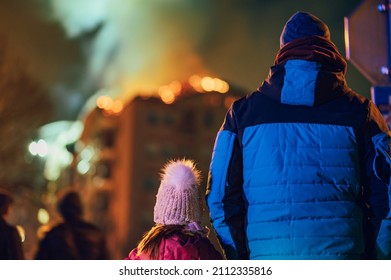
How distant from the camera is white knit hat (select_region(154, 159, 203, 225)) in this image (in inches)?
123

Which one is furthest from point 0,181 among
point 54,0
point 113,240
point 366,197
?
point 113,240

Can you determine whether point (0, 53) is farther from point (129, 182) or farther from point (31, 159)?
point (129, 182)

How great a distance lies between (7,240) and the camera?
4922 mm

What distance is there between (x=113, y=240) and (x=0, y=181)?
1393 inches

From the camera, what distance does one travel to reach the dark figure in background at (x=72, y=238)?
5.54m

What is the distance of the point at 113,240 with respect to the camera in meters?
49.6

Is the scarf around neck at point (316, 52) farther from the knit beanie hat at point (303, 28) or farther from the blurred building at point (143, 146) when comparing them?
the blurred building at point (143, 146)

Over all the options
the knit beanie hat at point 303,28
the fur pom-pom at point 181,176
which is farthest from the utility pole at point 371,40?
the fur pom-pom at point 181,176

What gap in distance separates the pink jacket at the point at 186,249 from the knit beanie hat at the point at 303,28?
3.22 ft

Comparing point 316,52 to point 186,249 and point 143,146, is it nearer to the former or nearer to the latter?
point 186,249

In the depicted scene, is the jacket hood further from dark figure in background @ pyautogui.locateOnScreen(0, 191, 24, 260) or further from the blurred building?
the blurred building

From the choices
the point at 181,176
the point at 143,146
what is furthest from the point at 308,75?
the point at 143,146

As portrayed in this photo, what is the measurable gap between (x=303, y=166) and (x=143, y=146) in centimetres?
4882

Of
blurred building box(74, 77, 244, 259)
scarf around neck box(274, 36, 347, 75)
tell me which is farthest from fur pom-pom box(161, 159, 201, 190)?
blurred building box(74, 77, 244, 259)
